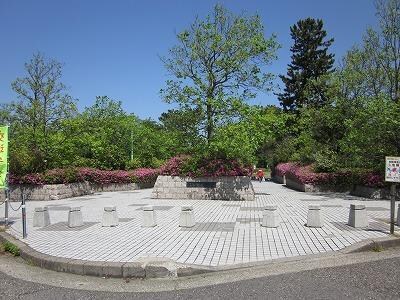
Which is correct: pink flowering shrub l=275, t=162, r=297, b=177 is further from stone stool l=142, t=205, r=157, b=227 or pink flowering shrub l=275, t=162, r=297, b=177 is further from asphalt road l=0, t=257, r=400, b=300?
asphalt road l=0, t=257, r=400, b=300


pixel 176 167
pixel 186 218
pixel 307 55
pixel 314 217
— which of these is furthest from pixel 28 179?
pixel 307 55

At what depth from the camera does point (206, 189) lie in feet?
61.6

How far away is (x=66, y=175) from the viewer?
2105 cm

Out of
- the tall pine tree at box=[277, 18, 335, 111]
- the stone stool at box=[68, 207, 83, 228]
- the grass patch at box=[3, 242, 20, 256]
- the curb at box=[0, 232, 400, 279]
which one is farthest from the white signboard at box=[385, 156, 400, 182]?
the tall pine tree at box=[277, 18, 335, 111]

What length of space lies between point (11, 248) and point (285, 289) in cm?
583

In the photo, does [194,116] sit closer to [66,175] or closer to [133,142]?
[66,175]

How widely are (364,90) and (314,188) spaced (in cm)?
643

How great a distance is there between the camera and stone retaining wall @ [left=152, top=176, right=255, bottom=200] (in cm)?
1831

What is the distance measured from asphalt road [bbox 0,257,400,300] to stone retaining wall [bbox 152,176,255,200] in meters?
11.5

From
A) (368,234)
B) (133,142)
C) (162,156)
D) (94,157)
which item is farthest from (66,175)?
(368,234)


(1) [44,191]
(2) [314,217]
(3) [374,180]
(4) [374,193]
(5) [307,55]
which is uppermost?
(5) [307,55]

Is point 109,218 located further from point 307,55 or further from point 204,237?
point 307,55

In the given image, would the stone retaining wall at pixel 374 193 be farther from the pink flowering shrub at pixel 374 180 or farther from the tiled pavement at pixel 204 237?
the tiled pavement at pixel 204 237

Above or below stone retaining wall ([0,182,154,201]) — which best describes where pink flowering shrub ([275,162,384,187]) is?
above
